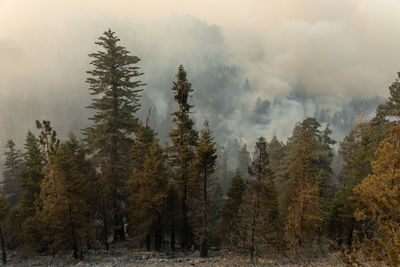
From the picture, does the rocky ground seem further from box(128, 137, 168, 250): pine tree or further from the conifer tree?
the conifer tree

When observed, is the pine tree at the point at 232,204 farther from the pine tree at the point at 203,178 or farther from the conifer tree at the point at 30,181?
the conifer tree at the point at 30,181

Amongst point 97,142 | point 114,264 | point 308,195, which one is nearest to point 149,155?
point 97,142

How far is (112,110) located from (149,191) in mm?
9173

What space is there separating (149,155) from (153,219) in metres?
6.28

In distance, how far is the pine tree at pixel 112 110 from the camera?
21984mm

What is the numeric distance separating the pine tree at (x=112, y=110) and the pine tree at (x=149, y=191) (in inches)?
77.4

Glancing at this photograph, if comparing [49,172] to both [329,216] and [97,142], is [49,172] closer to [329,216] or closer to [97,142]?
[97,142]

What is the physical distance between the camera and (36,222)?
1889cm

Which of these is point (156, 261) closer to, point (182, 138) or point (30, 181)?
point (182, 138)

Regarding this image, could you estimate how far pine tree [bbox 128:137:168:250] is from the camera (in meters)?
20.7

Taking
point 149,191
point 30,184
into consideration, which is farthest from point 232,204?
point 30,184

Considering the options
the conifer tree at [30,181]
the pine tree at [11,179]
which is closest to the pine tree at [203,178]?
the conifer tree at [30,181]

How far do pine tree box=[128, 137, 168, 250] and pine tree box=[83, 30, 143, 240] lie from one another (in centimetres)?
197

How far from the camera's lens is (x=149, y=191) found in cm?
2070
